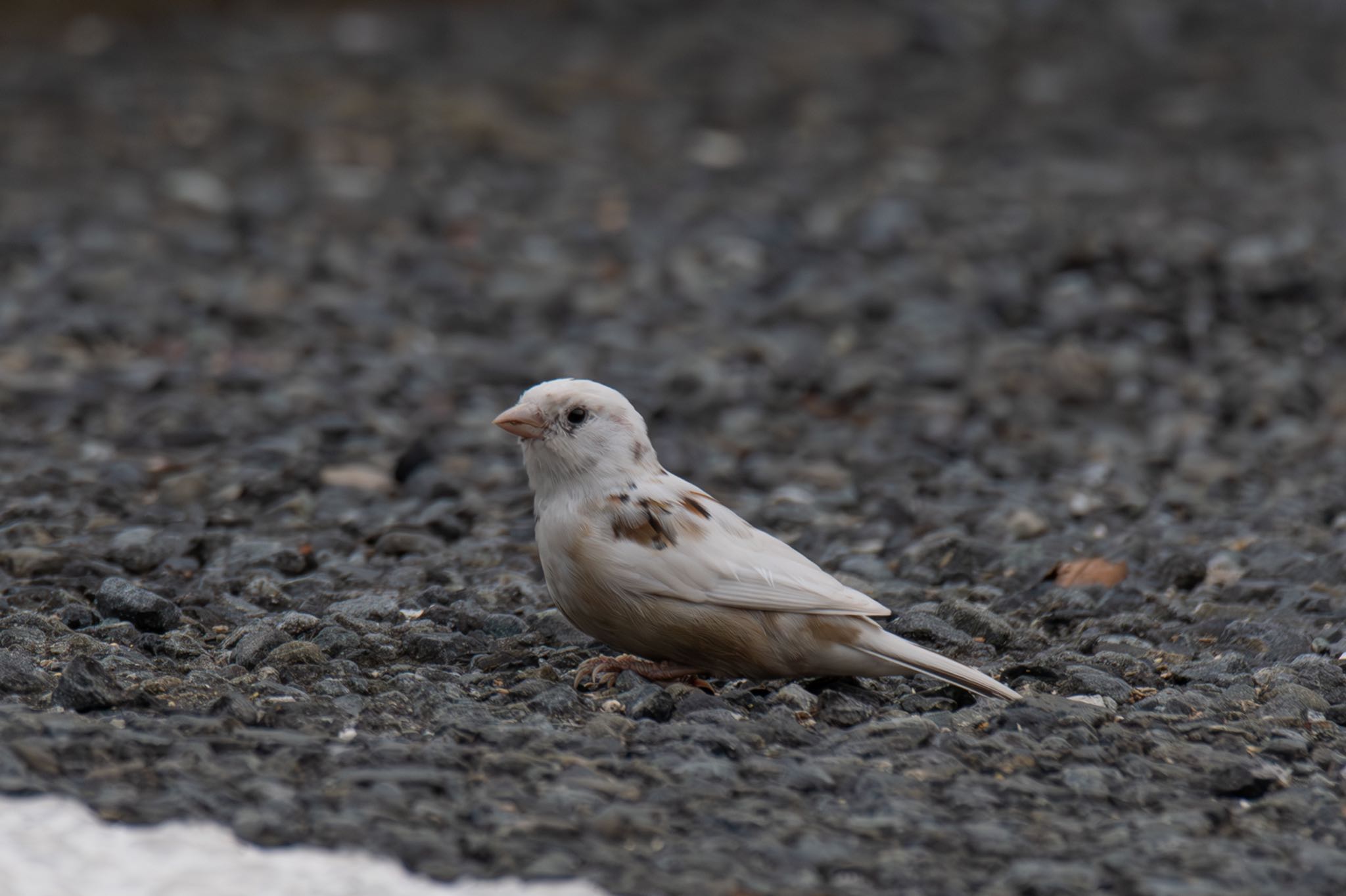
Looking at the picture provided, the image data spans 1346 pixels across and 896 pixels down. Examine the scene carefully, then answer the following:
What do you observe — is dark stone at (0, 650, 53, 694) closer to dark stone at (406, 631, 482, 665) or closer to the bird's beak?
dark stone at (406, 631, 482, 665)

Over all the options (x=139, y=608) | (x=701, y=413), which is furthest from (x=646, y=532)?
(x=701, y=413)

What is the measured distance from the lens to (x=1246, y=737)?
4.23m

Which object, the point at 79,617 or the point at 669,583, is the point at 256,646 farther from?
the point at 669,583

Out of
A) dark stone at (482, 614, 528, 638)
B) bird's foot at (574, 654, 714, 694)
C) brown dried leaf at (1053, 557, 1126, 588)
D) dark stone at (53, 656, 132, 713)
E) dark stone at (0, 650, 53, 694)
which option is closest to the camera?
dark stone at (53, 656, 132, 713)

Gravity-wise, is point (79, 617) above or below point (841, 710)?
below

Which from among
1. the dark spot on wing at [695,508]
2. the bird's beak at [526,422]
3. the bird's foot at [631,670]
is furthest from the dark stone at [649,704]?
the bird's beak at [526,422]

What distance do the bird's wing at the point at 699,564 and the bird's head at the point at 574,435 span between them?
110mm

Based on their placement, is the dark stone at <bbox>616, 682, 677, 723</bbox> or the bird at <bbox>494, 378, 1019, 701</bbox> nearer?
the dark stone at <bbox>616, 682, 677, 723</bbox>

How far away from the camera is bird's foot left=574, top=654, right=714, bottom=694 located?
4.49 metres

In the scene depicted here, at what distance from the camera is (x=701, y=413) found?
7965 mm

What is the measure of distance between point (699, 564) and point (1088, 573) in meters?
1.99

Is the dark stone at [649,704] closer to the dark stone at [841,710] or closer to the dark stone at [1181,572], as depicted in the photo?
the dark stone at [841,710]

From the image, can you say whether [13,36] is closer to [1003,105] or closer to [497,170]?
[497,170]

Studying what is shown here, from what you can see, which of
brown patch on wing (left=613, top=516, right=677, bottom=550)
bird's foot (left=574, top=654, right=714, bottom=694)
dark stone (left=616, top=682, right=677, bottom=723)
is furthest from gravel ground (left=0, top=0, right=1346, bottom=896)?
brown patch on wing (left=613, top=516, right=677, bottom=550)
